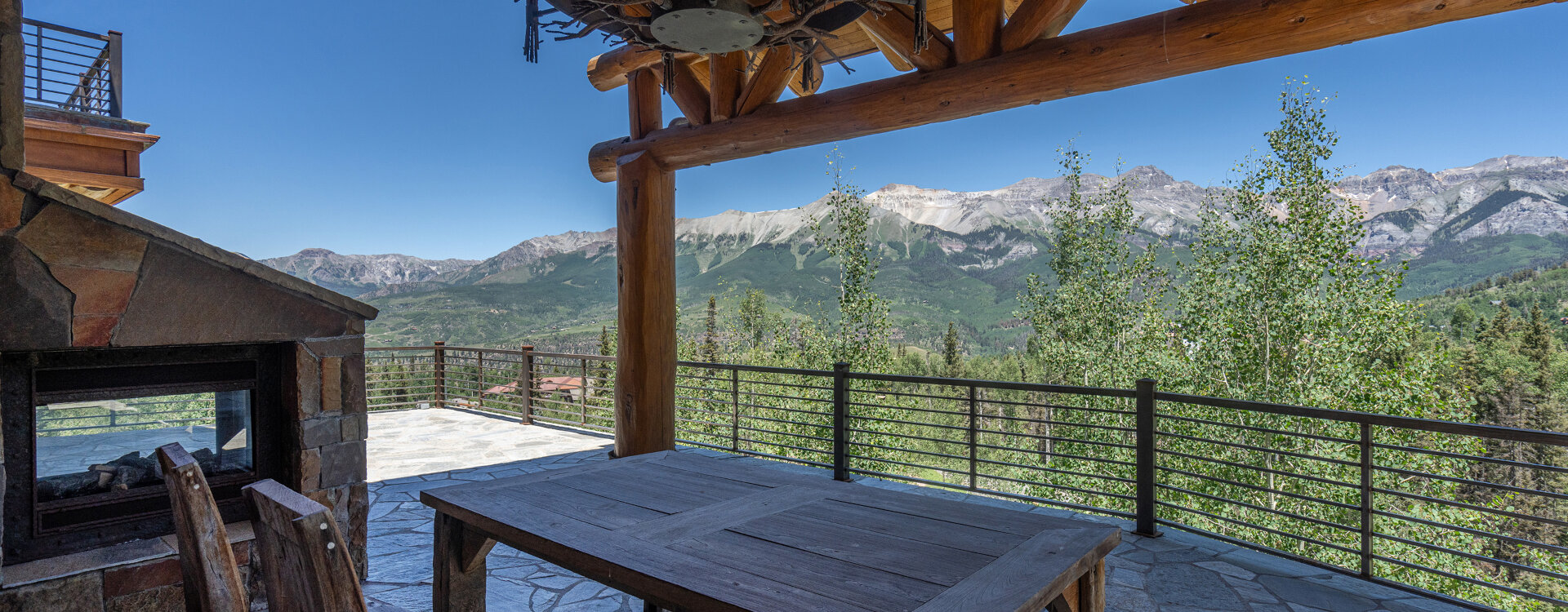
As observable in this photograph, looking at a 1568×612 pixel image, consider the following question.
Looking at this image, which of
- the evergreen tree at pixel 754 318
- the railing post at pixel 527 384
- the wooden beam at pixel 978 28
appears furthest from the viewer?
the evergreen tree at pixel 754 318

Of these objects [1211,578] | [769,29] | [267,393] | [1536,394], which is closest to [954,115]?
[769,29]

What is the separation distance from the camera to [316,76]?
1278 inches

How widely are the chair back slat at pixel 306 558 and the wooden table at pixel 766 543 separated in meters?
0.62

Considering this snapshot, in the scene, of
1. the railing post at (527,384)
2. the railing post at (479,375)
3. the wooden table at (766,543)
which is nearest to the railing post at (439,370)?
the railing post at (479,375)

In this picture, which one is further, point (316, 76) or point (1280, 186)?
point (316, 76)

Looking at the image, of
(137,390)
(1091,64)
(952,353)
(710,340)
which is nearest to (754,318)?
(710,340)

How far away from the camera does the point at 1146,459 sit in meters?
3.38

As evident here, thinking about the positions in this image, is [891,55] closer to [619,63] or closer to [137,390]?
[619,63]

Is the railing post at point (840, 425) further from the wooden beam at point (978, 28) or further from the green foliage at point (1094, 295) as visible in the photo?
the green foliage at point (1094, 295)

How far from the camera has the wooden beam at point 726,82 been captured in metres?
4.15

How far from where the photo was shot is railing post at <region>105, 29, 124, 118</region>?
4.41 metres

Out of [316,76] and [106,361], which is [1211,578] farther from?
[316,76]

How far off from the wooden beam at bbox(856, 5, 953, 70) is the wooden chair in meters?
3.08

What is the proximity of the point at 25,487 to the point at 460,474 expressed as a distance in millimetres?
2681
